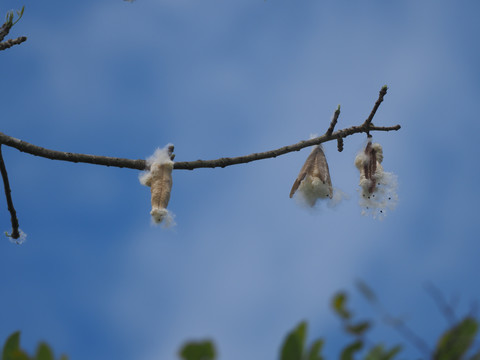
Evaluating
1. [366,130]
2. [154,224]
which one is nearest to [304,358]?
[154,224]

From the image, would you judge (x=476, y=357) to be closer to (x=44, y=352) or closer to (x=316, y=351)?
(x=316, y=351)

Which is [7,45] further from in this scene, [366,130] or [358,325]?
[358,325]

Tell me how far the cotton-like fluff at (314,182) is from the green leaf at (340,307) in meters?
3.47

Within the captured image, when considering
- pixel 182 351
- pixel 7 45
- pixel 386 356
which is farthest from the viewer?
pixel 7 45

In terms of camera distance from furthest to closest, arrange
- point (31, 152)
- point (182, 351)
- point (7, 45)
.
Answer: point (7, 45), point (31, 152), point (182, 351)

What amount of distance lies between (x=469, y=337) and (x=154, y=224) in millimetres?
3431

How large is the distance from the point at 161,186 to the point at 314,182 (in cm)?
131

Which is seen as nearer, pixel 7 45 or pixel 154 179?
pixel 154 179

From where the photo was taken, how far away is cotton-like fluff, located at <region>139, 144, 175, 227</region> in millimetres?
4617

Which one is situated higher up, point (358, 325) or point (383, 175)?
point (383, 175)

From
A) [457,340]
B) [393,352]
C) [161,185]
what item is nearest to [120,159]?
[161,185]

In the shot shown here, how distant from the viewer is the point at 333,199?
5.12 meters

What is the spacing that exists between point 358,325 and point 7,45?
4525 millimetres

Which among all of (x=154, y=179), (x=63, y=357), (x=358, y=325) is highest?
(x=154, y=179)
